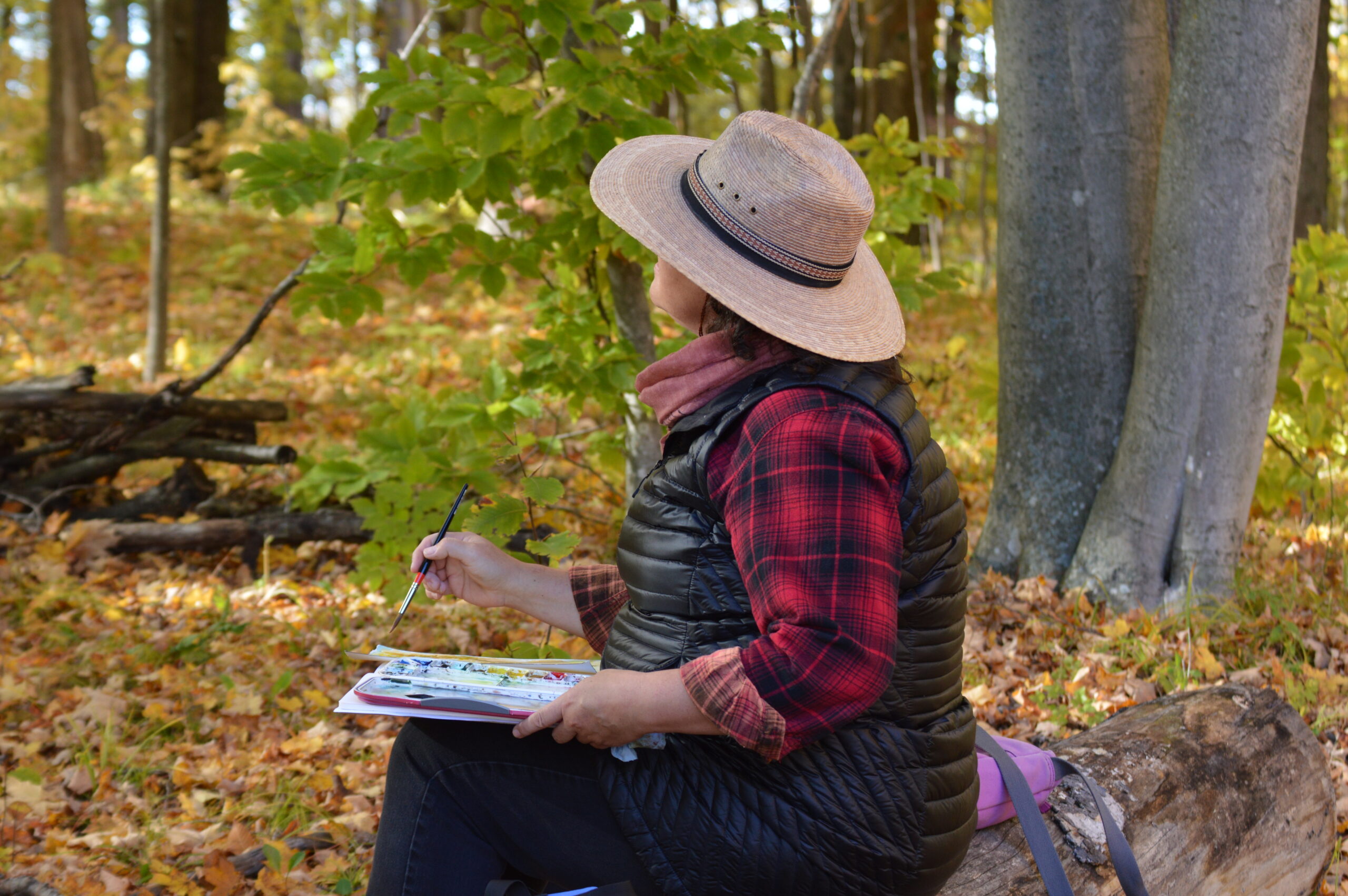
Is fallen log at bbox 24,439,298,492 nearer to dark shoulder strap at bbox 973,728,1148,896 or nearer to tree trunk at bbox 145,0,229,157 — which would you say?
dark shoulder strap at bbox 973,728,1148,896

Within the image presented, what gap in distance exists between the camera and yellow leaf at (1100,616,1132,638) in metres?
3.66

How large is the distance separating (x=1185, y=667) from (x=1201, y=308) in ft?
4.17

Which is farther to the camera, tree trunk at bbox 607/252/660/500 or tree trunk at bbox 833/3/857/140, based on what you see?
tree trunk at bbox 833/3/857/140

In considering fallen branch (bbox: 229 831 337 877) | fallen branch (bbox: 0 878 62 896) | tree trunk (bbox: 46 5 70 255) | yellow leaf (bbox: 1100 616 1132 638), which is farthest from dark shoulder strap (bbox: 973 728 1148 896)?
tree trunk (bbox: 46 5 70 255)

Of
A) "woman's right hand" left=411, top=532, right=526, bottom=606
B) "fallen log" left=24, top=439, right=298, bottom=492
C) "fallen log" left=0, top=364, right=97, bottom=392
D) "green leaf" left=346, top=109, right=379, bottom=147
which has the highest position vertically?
"green leaf" left=346, top=109, right=379, bottom=147

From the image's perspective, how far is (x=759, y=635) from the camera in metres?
1.65

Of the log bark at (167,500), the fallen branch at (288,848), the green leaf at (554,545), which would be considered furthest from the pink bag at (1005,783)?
the log bark at (167,500)

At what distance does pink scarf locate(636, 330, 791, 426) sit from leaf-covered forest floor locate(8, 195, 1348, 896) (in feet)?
5.67

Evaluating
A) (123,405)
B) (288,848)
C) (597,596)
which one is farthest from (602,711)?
(123,405)

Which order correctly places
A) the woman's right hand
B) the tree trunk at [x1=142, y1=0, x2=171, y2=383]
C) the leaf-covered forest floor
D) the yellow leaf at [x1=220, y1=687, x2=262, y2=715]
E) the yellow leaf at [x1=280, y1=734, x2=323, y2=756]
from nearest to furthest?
the woman's right hand
the leaf-covered forest floor
the yellow leaf at [x1=280, y1=734, x2=323, y2=756]
the yellow leaf at [x1=220, y1=687, x2=262, y2=715]
the tree trunk at [x1=142, y1=0, x2=171, y2=383]

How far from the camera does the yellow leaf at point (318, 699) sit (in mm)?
3701

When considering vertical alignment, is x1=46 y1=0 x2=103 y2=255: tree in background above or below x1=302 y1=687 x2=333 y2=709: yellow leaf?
above

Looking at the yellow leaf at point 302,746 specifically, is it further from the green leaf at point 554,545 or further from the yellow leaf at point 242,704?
the green leaf at point 554,545

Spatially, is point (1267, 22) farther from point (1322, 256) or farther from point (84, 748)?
point (84, 748)
